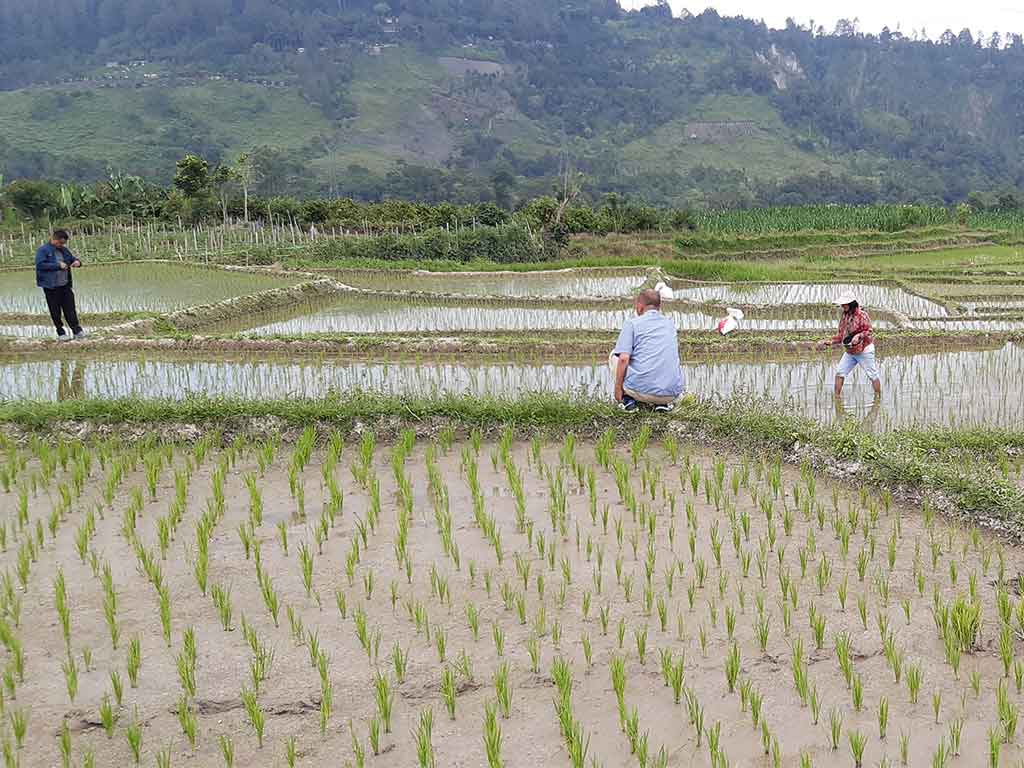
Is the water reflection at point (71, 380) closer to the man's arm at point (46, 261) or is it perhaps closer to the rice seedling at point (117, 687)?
the man's arm at point (46, 261)

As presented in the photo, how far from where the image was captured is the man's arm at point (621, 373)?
22.5ft

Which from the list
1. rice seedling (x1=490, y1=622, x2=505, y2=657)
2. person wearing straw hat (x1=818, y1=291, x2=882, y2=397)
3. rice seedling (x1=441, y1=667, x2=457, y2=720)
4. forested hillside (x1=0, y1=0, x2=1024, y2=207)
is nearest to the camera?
A: rice seedling (x1=441, y1=667, x2=457, y2=720)

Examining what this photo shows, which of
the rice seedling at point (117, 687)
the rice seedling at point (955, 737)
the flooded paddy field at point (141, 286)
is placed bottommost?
the rice seedling at point (955, 737)

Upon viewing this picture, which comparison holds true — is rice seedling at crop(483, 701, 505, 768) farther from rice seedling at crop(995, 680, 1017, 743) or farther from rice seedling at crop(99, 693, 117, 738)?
rice seedling at crop(995, 680, 1017, 743)

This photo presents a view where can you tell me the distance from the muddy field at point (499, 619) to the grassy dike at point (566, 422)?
0.29m

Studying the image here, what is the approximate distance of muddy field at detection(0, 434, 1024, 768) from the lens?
3.60 meters

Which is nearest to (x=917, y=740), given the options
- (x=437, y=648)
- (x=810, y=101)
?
(x=437, y=648)

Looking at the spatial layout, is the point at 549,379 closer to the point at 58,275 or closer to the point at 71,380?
the point at 71,380

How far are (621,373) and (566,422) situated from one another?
0.60 meters

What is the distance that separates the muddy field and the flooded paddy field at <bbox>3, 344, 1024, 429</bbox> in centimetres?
187

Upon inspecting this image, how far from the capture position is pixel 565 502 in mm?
5793

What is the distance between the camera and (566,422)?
7207 mm

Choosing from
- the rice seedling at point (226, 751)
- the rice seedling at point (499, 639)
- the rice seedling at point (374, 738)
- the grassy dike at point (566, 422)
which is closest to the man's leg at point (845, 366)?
the grassy dike at point (566, 422)

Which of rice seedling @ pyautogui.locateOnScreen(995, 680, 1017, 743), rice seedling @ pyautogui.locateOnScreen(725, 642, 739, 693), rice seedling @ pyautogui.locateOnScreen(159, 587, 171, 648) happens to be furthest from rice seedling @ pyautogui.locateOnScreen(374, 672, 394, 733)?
rice seedling @ pyautogui.locateOnScreen(995, 680, 1017, 743)
